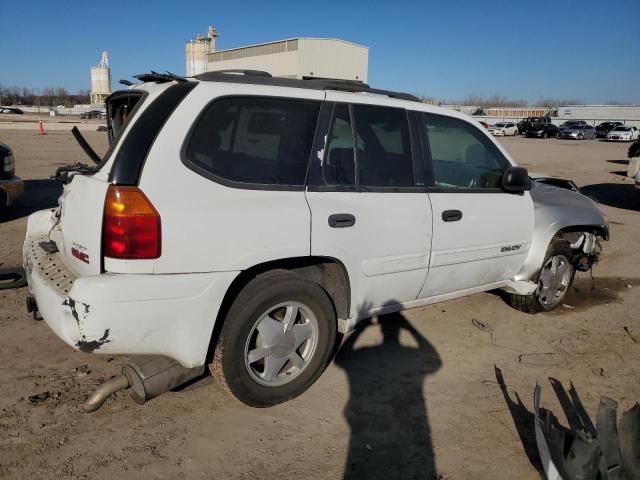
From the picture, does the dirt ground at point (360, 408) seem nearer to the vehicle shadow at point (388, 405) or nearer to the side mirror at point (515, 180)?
the vehicle shadow at point (388, 405)

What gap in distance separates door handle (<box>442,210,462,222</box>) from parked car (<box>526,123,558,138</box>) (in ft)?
149

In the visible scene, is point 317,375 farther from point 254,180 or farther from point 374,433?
point 254,180

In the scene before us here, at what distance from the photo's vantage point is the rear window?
2.56 meters

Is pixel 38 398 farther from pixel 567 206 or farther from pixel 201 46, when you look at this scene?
pixel 201 46

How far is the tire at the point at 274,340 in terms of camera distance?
8.72 feet

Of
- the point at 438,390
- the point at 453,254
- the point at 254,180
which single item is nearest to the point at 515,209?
the point at 453,254

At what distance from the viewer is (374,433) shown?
2783 millimetres

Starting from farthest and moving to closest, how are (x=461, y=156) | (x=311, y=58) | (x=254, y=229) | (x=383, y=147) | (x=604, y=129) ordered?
(x=604, y=129), (x=311, y=58), (x=461, y=156), (x=383, y=147), (x=254, y=229)

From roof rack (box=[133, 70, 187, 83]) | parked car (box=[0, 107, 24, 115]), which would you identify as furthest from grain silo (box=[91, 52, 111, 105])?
roof rack (box=[133, 70, 187, 83])

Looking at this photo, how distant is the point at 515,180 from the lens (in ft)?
12.4

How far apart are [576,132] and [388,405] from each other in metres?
46.6

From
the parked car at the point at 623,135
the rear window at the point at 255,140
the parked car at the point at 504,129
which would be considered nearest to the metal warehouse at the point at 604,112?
the parked car at the point at 504,129

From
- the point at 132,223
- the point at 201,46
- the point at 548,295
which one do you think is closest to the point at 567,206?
the point at 548,295

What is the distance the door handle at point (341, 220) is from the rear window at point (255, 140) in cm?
29
